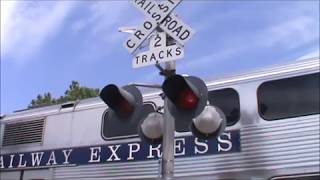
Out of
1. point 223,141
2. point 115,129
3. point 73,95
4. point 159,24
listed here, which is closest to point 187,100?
point 159,24

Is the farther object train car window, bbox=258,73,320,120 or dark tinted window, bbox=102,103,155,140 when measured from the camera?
dark tinted window, bbox=102,103,155,140

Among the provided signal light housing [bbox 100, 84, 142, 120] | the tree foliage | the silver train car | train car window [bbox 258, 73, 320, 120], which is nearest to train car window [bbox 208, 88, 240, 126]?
the silver train car

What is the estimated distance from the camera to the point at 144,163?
9234 mm

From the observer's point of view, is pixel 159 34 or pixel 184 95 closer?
pixel 184 95

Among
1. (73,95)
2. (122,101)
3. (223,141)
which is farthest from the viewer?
(73,95)

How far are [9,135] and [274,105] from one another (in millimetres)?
5553

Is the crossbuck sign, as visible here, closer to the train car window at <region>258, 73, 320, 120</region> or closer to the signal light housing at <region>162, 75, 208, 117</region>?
the signal light housing at <region>162, 75, 208, 117</region>

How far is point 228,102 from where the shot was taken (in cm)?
881

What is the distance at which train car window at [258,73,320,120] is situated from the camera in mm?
8078

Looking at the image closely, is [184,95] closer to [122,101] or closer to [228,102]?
[122,101]

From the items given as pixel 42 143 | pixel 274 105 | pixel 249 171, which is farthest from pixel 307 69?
pixel 42 143

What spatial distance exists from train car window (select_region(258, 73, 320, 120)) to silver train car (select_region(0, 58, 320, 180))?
1 centimetres

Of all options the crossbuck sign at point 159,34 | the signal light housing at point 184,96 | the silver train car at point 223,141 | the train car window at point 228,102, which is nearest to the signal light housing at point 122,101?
the crossbuck sign at point 159,34

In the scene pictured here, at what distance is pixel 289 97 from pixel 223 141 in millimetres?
1166
